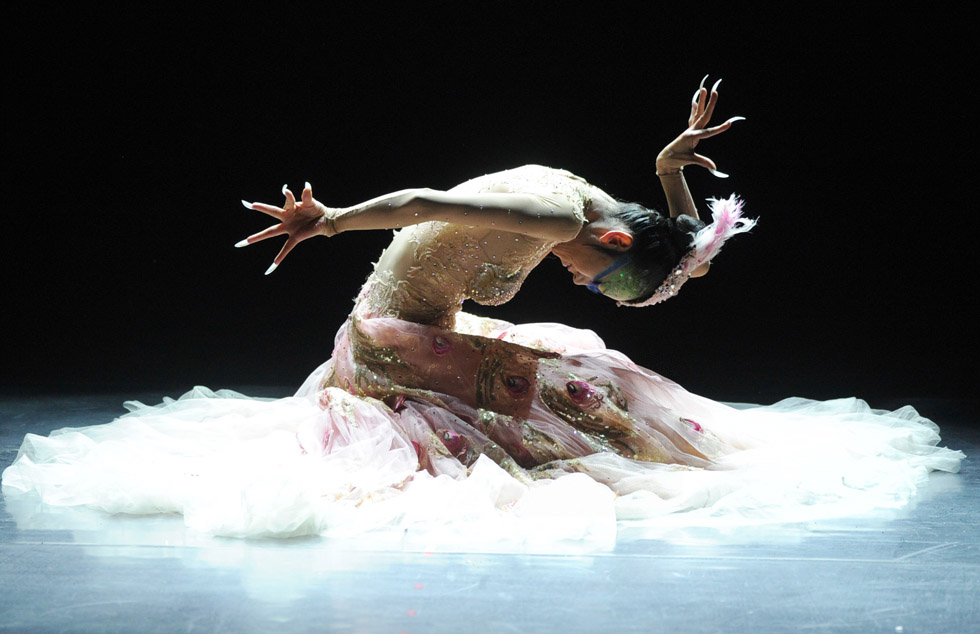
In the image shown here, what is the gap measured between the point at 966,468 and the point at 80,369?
9.60ft

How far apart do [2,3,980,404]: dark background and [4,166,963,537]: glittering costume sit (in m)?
1.07

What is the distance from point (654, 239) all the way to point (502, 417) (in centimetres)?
54

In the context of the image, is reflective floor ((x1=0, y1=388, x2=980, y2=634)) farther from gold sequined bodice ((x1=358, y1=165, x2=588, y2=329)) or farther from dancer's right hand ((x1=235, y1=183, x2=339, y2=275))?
→ gold sequined bodice ((x1=358, y1=165, x2=588, y2=329))

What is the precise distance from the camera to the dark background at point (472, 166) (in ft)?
10.6

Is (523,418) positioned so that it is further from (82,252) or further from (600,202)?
(82,252)

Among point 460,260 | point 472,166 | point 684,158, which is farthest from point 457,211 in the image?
point 472,166

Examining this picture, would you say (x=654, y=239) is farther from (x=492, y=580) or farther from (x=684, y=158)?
(x=492, y=580)

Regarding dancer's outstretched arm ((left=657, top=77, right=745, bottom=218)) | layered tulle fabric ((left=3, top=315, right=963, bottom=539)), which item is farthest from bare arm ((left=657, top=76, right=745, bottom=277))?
layered tulle fabric ((left=3, top=315, right=963, bottom=539))

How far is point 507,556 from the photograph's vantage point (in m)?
1.49

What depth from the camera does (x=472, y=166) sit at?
10.7ft

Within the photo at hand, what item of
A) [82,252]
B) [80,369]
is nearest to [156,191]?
[82,252]

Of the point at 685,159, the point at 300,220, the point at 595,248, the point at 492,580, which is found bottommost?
the point at 492,580

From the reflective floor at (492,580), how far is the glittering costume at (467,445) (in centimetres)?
8

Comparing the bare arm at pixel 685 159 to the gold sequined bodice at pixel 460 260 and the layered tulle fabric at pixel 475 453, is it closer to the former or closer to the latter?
the gold sequined bodice at pixel 460 260
